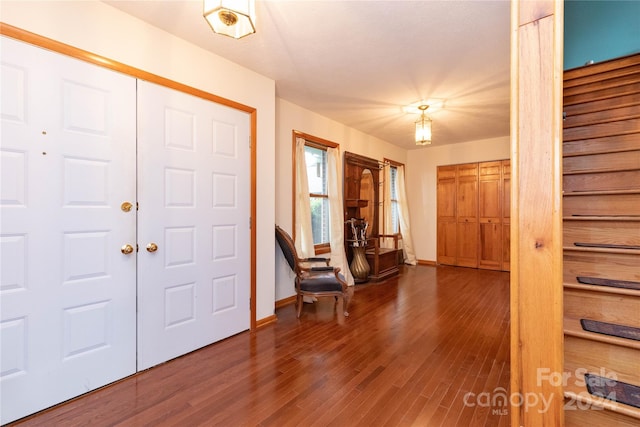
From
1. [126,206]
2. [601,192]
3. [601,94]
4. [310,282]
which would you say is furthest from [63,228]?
[601,94]

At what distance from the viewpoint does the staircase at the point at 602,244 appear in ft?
4.38

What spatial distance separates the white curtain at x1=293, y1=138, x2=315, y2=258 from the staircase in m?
2.82

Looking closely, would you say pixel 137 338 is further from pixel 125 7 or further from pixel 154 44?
pixel 125 7

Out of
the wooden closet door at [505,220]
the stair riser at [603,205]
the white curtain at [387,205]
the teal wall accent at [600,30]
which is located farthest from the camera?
the white curtain at [387,205]

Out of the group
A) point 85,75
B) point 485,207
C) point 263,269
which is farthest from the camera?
point 485,207

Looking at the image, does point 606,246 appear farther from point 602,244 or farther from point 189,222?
point 189,222

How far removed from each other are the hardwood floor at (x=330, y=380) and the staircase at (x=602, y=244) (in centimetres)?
59

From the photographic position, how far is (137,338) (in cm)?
217

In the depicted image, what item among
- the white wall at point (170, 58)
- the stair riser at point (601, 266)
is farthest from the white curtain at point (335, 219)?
the stair riser at point (601, 266)

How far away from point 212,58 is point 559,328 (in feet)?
10.3

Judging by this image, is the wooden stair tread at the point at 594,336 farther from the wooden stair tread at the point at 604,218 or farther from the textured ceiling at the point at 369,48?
the textured ceiling at the point at 369,48

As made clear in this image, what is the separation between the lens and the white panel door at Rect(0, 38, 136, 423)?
1673 millimetres

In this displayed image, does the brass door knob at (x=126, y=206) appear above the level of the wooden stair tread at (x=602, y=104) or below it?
below

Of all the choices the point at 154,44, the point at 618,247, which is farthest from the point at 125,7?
the point at 618,247
